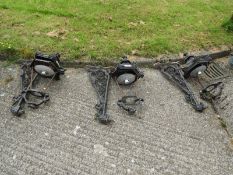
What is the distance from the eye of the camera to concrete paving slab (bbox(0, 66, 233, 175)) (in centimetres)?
522

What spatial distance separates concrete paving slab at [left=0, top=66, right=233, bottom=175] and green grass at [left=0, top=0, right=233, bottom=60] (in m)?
0.98

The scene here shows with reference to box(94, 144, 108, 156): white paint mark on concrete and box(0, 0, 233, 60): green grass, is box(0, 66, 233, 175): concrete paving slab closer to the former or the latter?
box(94, 144, 108, 156): white paint mark on concrete

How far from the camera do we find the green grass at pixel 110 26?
738 centimetres

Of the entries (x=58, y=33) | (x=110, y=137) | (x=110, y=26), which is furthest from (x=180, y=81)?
(x=58, y=33)

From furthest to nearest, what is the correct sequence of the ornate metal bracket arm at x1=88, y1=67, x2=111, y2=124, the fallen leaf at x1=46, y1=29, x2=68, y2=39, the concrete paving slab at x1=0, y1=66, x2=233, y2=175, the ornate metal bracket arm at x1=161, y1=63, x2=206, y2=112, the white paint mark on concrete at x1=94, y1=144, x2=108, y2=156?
the fallen leaf at x1=46, y1=29, x2=68, y2=39 → the ornate metal bracket arm at x1=161, y1=63, x2=206, y2=112 → the ornate metal bracket arm at x1=88, y1=67, x2=111, y2=124 → the white paint mark on concrete at x1=94, y1=144, x2=108, y2=156 → the concrete paving slab at x1=0, y1=66, x2=233, y2=175

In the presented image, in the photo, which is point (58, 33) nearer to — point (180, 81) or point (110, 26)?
point (110, 26)

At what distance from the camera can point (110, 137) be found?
224 inches

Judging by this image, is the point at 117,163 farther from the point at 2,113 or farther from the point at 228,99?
the point at 228,99

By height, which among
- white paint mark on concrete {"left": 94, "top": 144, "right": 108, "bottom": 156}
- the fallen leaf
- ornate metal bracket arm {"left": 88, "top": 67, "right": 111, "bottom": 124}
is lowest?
white paint mark on concrete {"left": 94, "top": 144, "right": 108, "bottom": 156}

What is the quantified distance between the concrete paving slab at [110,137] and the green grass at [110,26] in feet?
3.20

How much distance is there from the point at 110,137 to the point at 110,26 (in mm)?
3209

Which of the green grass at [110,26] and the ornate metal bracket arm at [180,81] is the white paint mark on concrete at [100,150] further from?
the green grass at [110,26]

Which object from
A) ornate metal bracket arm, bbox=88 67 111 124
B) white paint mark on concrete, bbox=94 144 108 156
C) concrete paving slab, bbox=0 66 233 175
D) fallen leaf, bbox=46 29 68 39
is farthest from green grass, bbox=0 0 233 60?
white paint mark on concrete, bbox=94 144 108 156

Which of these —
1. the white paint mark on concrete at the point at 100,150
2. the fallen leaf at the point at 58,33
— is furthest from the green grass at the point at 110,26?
the white paint mark on concrete at the point at 100,150
